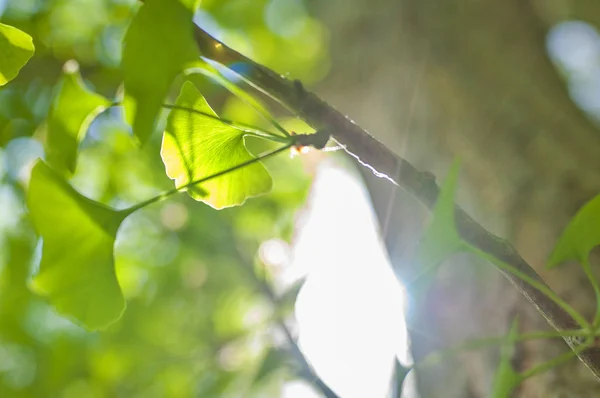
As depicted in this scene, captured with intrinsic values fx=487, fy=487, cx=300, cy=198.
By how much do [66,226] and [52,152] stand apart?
3.7 inches

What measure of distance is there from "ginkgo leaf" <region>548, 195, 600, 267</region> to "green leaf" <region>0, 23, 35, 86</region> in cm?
27

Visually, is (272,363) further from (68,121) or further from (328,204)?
(328,204)

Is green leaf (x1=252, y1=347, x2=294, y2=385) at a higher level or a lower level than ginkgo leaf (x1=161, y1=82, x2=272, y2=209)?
lower

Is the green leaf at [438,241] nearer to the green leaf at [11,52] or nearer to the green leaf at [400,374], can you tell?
the green leaf at [400,374]

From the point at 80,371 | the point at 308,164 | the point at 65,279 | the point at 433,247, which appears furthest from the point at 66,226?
the point at 308,164

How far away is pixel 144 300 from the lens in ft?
3.21

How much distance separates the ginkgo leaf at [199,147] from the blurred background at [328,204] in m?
0.21

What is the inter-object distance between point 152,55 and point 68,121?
4.9 inches

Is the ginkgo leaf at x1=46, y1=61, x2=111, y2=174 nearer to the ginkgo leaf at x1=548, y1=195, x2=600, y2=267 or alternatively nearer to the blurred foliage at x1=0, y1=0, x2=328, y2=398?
the ginkgo leaf at x1=548, y1=195, x2=600, y2=267

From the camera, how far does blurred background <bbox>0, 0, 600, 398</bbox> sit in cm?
51

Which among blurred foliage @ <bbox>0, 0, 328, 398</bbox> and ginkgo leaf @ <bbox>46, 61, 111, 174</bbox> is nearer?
ginkgo leaf @ <bbox>46, 61, 111, 174</bbox>

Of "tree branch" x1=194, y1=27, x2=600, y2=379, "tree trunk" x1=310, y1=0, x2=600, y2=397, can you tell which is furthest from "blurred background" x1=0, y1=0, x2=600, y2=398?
"tree branch" x1=194, y1=27, x2=600, y2=379

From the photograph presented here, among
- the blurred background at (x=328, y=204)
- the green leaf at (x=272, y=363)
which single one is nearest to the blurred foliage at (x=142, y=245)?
the blurred background at (x=328, y=204)

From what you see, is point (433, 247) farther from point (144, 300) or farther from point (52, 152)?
point (144, 300)
